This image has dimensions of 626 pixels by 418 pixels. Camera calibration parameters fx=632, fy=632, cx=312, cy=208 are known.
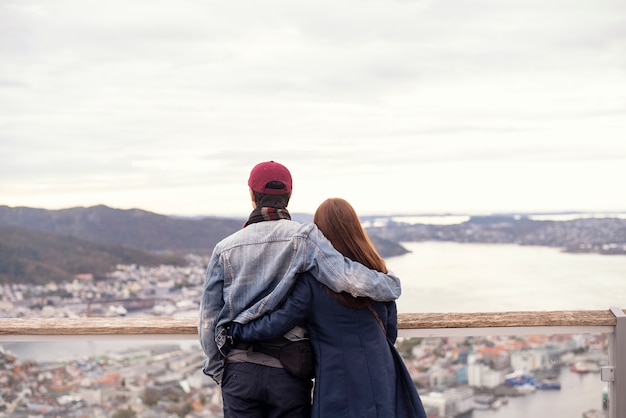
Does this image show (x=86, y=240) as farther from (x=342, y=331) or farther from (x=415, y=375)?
(x=342, y=331)

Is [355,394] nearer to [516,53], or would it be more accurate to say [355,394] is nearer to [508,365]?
[508,365]

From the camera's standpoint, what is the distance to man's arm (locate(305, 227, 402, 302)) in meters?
2.22

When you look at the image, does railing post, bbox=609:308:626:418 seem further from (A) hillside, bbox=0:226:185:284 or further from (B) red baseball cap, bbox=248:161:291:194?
(A) hillside, bbox=0:226:185:284

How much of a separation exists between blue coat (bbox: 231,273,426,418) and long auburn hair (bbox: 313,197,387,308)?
6.3 inches

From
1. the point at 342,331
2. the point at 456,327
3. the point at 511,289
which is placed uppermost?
the point at 342,331

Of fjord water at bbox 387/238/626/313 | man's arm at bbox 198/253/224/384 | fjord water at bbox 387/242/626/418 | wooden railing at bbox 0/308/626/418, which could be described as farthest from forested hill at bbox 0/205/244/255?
man's arm at bbox 198/253/224/384

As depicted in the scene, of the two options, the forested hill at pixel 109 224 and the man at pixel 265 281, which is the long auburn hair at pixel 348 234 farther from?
the forested hill at pixel 109 224

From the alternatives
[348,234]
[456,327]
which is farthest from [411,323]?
[348,234]

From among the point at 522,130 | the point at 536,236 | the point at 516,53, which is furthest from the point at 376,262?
the point at 522,130

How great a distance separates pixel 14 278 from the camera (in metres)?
20.6

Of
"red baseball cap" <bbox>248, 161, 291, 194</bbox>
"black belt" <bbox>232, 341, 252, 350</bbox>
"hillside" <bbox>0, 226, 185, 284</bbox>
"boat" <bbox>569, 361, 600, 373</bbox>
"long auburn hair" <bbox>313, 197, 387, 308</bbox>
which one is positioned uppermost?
"red baseball cap" <bbox>248, 161, 291, 194</bbox>

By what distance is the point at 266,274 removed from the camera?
2305 mm

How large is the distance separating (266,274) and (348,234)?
337 millimetres

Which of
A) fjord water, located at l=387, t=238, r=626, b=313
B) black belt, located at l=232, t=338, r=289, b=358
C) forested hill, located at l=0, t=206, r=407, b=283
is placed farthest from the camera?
forested hill, located at l=0, t=206, r=407, b=283
